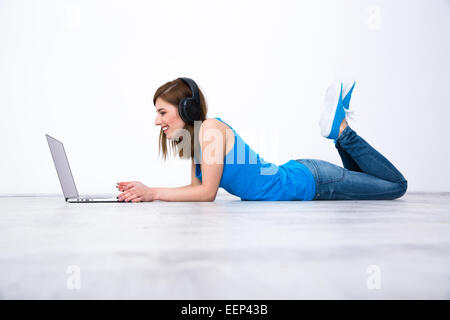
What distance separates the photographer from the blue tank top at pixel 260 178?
5.15ft

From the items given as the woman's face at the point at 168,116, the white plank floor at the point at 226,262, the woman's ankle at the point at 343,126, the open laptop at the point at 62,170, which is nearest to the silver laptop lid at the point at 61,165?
the open laptop at the point at 62,170

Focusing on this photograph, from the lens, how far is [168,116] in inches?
64.1

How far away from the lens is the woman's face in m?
1.62

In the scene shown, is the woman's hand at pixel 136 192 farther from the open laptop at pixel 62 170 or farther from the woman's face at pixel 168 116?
the woman's face at pixel 168 116

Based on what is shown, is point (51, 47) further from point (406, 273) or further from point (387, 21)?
point (406, 273)

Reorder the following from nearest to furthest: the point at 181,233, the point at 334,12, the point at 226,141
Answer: the point at 181,233
the point at 226,141
the point at 334,12

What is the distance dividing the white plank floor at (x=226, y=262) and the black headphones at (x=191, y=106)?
2.76 ft

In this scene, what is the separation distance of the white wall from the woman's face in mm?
1821

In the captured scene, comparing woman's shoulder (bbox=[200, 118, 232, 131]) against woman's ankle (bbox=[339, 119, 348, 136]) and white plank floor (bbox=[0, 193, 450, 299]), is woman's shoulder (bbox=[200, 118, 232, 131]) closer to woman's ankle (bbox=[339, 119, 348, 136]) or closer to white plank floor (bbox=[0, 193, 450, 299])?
woman's ankle (bbox=[339, 119, 348, 136])

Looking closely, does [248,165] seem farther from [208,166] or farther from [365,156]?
[365,156]

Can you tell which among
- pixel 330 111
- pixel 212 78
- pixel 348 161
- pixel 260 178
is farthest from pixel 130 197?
pixel 212 78

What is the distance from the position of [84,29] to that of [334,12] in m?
2.52

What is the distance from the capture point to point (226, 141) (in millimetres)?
1538
